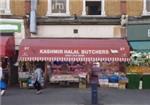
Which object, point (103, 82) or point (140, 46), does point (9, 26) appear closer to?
point (103, 82)

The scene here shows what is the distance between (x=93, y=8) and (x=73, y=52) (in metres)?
3.00

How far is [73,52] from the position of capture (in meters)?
24.6

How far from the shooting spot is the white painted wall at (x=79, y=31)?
25547mm

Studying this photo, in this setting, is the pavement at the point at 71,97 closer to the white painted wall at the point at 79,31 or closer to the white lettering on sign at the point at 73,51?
the white lettering on sign at the point at 73,51

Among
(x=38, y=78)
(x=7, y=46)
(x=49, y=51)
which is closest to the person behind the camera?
(x=38, y=78)

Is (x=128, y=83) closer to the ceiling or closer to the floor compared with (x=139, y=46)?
closer to the floor

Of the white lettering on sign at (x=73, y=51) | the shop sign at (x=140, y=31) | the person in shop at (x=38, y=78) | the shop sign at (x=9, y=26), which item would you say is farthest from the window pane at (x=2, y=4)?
the shop sign at (x=140, y=31)

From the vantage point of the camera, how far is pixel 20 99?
20812mm

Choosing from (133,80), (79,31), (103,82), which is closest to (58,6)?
(79,31)

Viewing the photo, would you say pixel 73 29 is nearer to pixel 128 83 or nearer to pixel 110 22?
pixel 110 22

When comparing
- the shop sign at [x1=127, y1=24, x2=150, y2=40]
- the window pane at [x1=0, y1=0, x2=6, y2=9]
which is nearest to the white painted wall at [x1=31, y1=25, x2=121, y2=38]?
the shop sign at [x1=127, y1=24, x2=150, y2=40]

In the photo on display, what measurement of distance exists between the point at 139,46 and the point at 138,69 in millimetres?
1226

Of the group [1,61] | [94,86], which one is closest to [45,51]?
[1,61]

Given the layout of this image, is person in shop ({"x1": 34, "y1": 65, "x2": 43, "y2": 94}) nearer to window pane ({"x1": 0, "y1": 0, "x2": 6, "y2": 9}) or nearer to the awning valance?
window pane ({"x1": 0, "y1": 0, "x2": 6, "y2": 9})
